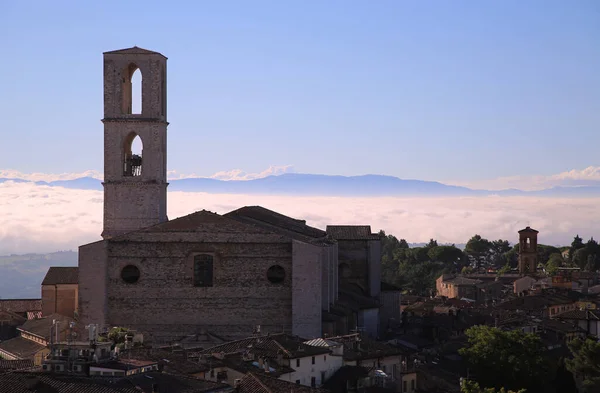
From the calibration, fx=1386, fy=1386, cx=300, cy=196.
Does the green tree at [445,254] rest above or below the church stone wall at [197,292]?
above

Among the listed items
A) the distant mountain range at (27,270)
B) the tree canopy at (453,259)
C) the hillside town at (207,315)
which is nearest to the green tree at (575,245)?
the tree canopy at (453,259)

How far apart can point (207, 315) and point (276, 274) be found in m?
2.85

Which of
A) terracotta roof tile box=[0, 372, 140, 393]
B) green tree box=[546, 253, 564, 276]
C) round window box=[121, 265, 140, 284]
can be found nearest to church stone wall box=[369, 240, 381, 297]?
round window box=[121, 265, 140, 284]

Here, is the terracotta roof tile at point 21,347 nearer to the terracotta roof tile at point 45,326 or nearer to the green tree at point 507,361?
the terracotta roof tile at point 45,326

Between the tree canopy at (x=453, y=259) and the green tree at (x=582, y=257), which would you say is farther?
the green tree at (x=582, y=257)

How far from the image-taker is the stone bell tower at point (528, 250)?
104 metres

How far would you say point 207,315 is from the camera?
1932 inches

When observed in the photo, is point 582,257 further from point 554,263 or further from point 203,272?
point 203,272

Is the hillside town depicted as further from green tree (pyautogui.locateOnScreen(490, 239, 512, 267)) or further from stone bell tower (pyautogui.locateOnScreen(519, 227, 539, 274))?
green tree (pyautogui.locateOnScreen(490, 239, 512, 267))

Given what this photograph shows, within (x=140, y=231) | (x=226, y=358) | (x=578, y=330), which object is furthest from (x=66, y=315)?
(x=578, y=330)

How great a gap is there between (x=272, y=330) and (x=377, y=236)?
17818 mm

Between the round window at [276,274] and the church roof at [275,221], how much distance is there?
109 inches

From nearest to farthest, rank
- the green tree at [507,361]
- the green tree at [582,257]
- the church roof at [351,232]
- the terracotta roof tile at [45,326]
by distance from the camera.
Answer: the green tree at [507,361] → the terracotta roof tile at [45,326] → the church roof at [351,232] → the green tree at [582,257]

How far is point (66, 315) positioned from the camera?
55531 mm
